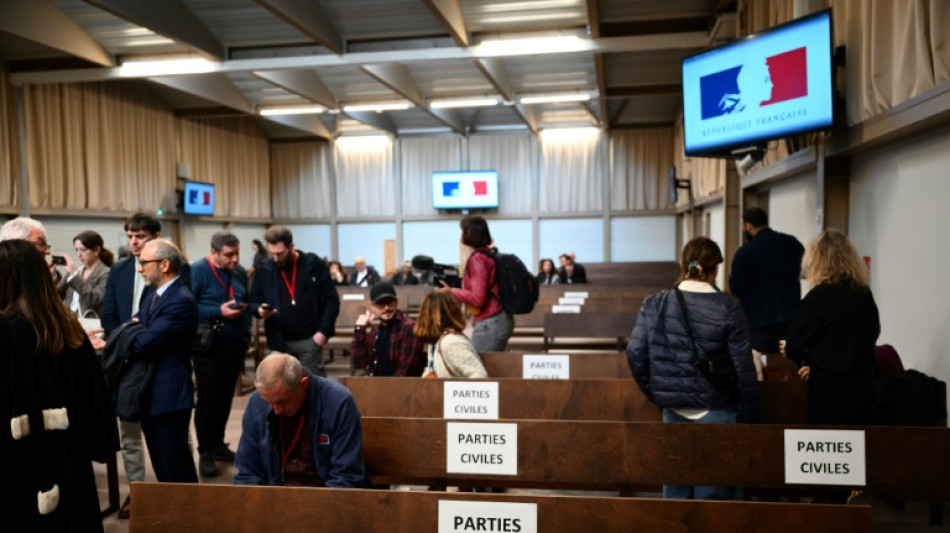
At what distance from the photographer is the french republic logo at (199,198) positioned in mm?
14832

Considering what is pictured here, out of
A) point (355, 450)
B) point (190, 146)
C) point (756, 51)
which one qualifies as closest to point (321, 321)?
point (355, 450)

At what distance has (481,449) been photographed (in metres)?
2.74

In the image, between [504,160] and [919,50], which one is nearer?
[919,50]

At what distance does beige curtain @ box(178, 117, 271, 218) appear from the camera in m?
15.6

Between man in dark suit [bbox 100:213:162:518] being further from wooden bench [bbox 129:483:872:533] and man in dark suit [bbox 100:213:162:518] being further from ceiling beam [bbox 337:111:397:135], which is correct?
ceiling beam [bbox 337:111:397:135]

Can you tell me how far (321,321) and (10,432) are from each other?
8.43 feet

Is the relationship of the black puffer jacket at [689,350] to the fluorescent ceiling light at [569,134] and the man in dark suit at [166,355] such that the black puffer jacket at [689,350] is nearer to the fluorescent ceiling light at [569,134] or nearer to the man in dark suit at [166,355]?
the man in dark suit at [166,355]

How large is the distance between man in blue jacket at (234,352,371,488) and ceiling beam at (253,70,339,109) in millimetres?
9890

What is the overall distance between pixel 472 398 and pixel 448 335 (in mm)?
366

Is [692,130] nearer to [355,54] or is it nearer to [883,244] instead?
[883,244]

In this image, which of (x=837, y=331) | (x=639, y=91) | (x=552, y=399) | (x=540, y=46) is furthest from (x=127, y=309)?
(x=639, y=91)

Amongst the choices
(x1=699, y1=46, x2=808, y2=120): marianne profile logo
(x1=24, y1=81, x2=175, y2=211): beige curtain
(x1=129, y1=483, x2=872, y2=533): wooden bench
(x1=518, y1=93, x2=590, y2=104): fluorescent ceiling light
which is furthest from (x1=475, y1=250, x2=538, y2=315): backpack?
(x1=24, y1=81, x2=175, y2=211): beige curtain

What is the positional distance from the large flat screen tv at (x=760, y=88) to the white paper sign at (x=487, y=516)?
3672 mm

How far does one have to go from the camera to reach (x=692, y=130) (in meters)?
6.07
